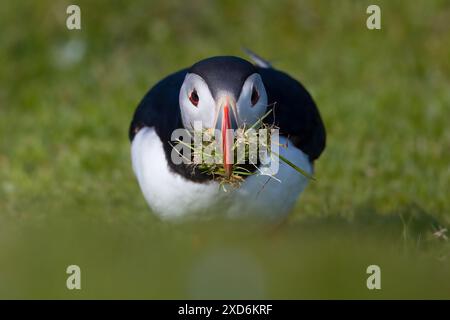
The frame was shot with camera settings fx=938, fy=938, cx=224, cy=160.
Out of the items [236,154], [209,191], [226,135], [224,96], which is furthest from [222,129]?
[209,191]

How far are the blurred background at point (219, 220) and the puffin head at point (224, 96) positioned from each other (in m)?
0.61

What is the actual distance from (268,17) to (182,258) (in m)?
5.07

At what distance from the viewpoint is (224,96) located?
400 cm

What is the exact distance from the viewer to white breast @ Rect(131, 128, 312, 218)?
4.54 m

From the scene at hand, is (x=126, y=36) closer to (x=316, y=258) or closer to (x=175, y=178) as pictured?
(x=175, y=178)

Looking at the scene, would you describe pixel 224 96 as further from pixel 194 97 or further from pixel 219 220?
pixel 219 220

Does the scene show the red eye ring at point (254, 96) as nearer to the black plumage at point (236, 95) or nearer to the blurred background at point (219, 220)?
the black plumage at point (236, 95)

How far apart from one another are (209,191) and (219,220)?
0.25 m

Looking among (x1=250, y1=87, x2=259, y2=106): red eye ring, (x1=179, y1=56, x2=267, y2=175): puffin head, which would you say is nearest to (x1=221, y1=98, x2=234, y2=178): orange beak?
(x1=179, y1=56, x2=267, y2=175): puffin head

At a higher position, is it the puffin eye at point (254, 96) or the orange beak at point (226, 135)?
the puffin eye at point (254, 96)

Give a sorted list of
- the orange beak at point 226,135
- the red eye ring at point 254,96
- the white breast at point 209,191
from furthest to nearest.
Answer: the white breast at point 209,191 → the red eye ring at point 254,96 → the orange beak at point 226,135

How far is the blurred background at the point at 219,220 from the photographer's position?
403 centimetres

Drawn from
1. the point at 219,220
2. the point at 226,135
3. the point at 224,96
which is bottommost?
the point at 219,220

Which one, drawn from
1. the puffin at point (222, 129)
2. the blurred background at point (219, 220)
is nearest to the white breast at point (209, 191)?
the puffin at point (222, 129)
